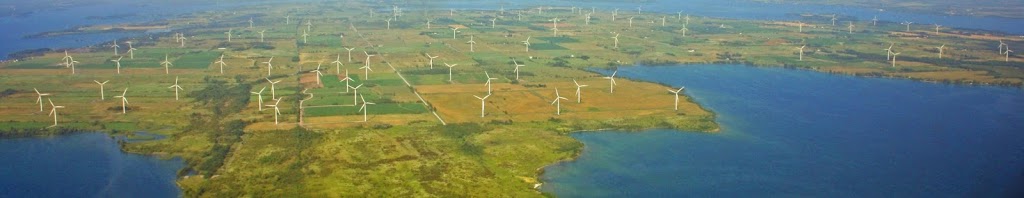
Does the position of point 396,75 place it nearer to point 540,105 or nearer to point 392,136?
point 540,105

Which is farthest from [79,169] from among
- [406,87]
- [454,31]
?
[454,31]

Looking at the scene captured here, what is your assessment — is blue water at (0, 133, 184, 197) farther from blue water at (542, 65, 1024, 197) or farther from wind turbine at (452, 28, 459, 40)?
wind turbine at (452, 28, 459, 40)

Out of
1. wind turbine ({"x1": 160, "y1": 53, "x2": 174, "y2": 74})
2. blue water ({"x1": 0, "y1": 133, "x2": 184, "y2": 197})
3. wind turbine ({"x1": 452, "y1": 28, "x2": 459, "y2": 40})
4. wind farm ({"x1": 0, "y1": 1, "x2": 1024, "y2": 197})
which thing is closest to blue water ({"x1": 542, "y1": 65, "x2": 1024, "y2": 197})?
wind farm ({"x1": 0, "y1": 1, "x2": 1024, "y2": 197})

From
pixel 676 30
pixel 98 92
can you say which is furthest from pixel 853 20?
pixel 98 92

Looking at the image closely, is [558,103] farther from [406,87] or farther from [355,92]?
[406,87]

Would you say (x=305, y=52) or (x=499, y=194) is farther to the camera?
(x=305, y=52)
